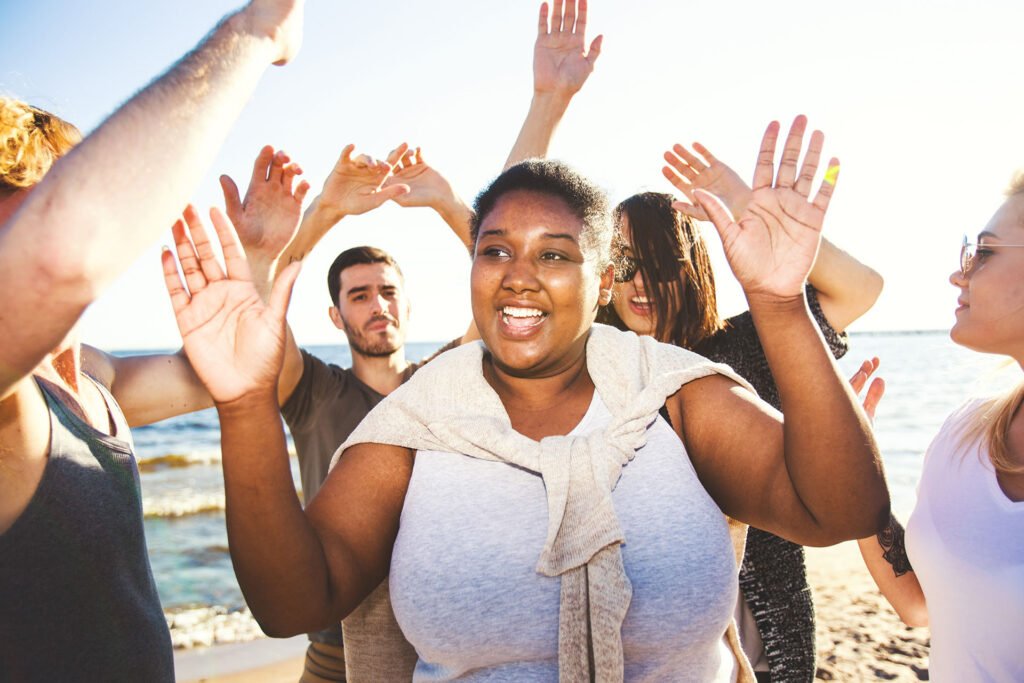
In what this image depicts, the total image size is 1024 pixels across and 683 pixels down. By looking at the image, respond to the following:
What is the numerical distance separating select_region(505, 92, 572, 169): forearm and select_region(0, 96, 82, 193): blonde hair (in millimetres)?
1983

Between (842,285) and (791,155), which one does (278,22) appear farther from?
(842,285)

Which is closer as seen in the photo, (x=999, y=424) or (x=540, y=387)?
(x=999, y=424)

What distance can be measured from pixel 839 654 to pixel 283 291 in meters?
6.27

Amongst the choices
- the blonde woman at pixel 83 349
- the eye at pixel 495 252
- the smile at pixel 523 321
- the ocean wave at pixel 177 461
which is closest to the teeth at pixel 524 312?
the smile at pixel 523 321

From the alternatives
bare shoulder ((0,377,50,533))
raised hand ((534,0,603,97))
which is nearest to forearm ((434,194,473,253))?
raised hand ((534,0,603,97))

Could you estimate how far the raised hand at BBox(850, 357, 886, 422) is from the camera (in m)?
2.73

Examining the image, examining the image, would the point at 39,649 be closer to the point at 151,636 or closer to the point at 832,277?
the point at 151,636

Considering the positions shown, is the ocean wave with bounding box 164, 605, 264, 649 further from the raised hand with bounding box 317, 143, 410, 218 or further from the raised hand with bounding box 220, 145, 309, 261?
the raised hand with bounding box 220, 145, 309, 261

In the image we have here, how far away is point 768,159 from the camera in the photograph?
1.89 m

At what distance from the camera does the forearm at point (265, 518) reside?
1.53 m

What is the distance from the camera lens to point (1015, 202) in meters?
2.21

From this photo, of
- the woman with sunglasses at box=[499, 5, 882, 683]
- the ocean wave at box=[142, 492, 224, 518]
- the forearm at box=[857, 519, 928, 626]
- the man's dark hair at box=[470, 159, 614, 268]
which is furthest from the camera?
the ocean wave at box=[142, 492, 224, 518]

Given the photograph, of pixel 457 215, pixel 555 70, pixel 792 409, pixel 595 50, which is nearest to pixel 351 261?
pixel 457 215

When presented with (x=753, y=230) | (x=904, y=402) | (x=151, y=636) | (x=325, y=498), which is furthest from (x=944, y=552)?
(x=904, y=402)
